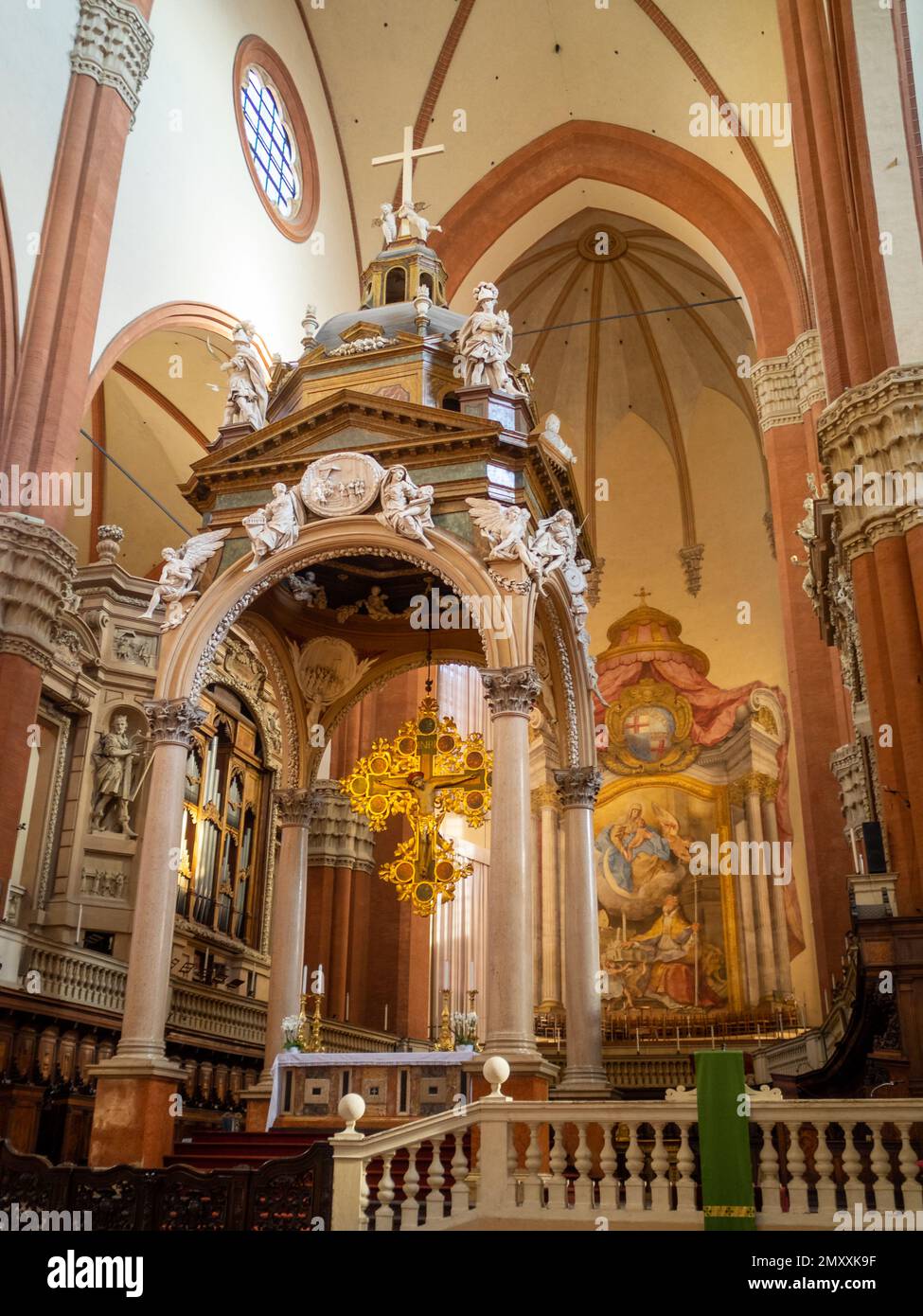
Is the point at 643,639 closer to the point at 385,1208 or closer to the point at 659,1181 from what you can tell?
the point at 659,1181

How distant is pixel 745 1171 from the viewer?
20.5ft

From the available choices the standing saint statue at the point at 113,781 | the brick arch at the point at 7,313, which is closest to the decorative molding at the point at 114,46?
the brick arch at the point at 7,313

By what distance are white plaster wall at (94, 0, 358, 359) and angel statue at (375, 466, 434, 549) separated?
5265 millimetres

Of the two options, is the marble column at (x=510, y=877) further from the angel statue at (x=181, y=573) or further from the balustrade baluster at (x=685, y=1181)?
the angel statue at (x=181, y=573)

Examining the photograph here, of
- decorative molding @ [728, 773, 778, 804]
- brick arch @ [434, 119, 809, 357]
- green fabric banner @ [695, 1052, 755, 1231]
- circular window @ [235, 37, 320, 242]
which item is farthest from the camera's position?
decorative molding @ [728, 773, 778, 804]

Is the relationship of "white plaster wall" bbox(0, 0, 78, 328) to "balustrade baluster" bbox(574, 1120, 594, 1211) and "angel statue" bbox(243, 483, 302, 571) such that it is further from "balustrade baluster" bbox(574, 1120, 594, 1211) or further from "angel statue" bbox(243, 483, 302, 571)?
"balustrade baluster" bbox(574, 1120, 594, 1211)

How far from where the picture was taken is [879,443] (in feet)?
33.5

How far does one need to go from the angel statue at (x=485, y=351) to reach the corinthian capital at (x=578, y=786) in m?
3.56

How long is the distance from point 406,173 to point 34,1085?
986 cm

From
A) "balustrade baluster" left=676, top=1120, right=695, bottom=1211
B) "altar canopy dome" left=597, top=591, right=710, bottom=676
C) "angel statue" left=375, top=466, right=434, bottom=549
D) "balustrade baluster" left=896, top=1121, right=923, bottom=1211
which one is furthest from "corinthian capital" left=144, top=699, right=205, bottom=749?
"altar canopy dome" left=597, top=591, right=710, bottom=676

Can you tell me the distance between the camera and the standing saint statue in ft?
44.0

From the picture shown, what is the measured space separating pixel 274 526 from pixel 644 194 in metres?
13.6

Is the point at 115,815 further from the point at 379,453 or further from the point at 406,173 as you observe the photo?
the point at 406,173

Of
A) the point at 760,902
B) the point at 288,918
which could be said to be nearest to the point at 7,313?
the point at 288,918
